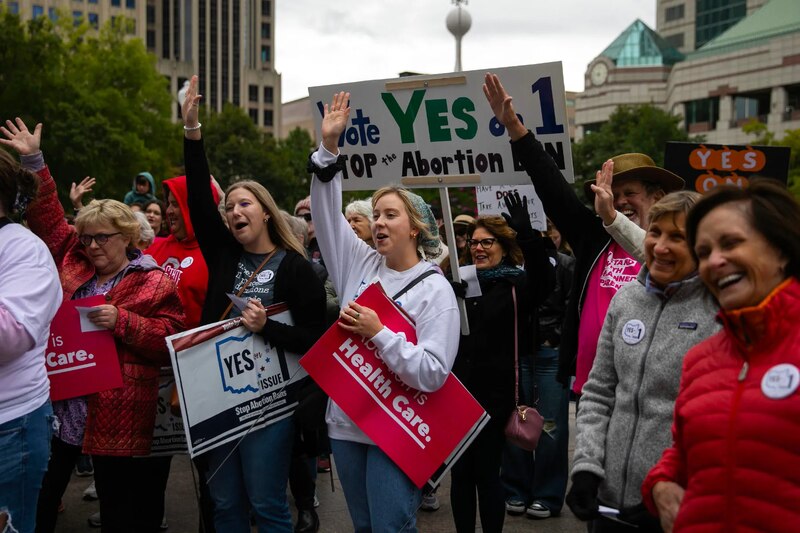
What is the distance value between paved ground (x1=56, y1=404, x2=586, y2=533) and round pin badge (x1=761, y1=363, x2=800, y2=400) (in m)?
3.81

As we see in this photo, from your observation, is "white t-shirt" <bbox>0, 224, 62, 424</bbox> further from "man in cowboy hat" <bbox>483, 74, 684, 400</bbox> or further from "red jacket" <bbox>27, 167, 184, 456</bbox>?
"man in cowboy hat" <bbox>483, 74, 684, 400</bbox>

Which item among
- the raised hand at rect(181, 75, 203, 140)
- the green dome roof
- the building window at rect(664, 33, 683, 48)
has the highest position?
the building window at rect(664, 33, 683, 48)

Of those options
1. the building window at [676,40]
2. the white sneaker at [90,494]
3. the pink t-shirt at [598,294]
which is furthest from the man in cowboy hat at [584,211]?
the building window at [676,40]

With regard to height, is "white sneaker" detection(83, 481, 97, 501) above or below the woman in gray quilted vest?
below

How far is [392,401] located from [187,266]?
1.90m

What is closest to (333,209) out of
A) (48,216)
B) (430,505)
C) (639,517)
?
(48,216)

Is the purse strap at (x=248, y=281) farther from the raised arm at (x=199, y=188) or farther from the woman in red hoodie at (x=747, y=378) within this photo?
the woman in red hoodie at (x=747, y=378)

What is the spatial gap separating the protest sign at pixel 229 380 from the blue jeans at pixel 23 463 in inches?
29.7

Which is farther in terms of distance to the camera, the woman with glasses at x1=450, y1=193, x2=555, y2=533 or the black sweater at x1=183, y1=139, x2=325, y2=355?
the woman with glasses at x1=450, y1=193, x2=555, y2=533

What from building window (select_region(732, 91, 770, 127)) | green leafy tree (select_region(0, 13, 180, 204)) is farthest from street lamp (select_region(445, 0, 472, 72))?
building window (select_region(732, 91, 770, 127))

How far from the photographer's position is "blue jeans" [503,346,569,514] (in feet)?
19.4

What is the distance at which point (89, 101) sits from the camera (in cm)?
2758

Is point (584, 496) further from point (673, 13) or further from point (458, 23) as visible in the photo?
point (673, 13)

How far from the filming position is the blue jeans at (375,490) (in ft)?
11.7
